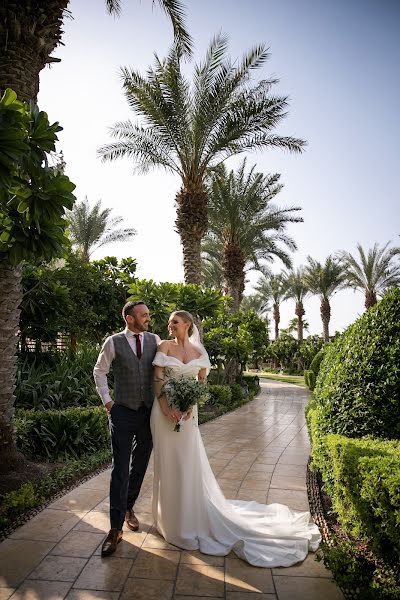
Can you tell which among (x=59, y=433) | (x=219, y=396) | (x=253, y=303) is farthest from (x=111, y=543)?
(x=253, y=303)

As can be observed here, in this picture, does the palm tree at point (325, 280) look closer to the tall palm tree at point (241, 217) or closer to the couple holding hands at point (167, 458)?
the tall palm tree at point (241, 217)

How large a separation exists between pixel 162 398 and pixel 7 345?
2535 mm

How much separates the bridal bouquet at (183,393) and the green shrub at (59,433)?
3.28 m

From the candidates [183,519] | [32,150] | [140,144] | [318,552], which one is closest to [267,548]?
[318,552]

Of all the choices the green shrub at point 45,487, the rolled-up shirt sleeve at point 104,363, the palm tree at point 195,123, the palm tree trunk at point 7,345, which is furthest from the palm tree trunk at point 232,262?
the rolled-up shirt sleeve at point 104,363

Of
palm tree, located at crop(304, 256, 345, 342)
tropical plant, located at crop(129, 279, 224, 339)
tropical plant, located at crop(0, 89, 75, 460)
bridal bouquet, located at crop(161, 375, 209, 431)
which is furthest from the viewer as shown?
palm tree, located at crop(304, 256, 345, 342)

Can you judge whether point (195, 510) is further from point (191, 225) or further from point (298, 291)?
point (298, 291)

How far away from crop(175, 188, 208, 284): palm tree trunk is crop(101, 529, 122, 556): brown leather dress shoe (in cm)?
1180

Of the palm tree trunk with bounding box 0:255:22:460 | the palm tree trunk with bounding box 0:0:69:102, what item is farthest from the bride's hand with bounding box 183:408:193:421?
the palm tree trunk with bounding box 0:0:69:102

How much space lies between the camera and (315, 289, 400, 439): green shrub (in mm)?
4488

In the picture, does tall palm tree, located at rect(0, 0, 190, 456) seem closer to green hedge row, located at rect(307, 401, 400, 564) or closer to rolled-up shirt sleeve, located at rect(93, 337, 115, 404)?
rolled-up shirt sleeve, located at rect(93, 337, 115, 404)

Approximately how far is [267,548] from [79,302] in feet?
32.3

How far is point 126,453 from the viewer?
4039mm

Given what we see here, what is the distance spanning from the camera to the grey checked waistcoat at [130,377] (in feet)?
13.6
